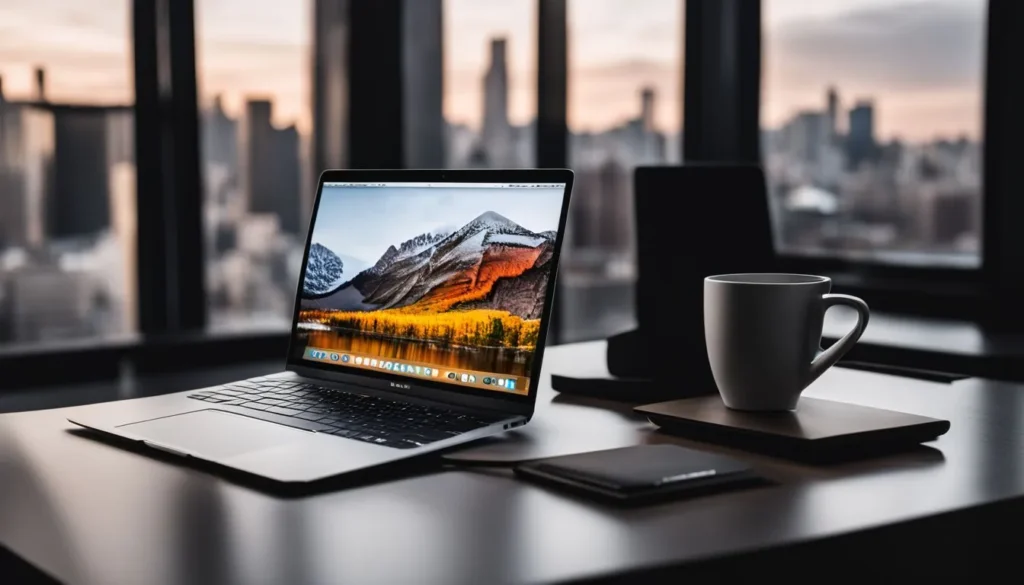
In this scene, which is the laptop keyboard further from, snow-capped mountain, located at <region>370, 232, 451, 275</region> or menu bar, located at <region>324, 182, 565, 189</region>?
menu bar, located at <region>324, 182, 565, 189</region>

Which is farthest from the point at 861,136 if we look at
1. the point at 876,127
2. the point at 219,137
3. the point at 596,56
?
the point at 219,137

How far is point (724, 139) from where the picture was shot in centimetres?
305

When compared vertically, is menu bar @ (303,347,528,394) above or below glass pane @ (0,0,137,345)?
below

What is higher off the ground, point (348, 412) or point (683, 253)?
point (683, 253)

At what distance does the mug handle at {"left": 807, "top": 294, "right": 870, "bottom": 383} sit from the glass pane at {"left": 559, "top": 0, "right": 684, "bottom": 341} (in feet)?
6.23

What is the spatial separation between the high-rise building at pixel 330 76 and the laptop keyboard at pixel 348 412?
1.55 metres

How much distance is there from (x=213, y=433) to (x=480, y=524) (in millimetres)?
362

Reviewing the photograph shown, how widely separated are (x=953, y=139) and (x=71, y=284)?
206 centimetres

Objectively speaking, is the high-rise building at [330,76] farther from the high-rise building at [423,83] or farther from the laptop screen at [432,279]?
the laptop screen at [432,279]

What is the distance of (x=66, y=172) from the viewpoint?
2.37 m

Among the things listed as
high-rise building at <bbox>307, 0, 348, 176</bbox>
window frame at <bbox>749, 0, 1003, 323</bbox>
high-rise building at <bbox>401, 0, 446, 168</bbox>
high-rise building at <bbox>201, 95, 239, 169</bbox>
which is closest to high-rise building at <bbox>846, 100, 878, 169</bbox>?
window frame at <bbox>749, 0, 1003, 323</bbox>

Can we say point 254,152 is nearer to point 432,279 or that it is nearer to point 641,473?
point 432,279

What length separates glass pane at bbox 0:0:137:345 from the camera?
7.59 feet

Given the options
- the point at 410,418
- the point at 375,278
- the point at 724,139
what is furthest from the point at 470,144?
the point at 410,418
